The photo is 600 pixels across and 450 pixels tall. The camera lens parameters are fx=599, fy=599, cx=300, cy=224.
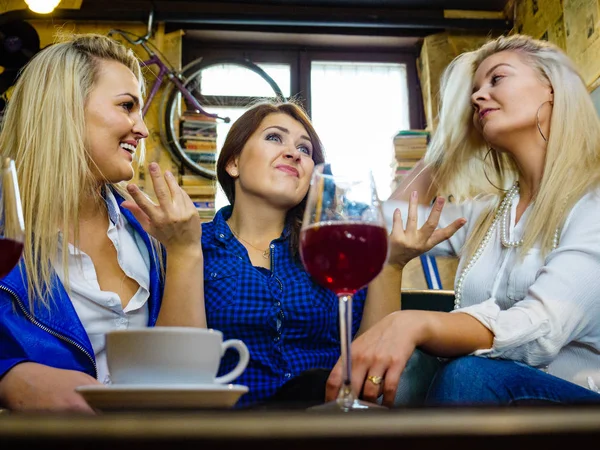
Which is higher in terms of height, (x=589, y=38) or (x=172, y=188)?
(x=589, y=38)

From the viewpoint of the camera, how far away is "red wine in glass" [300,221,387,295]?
0.61m

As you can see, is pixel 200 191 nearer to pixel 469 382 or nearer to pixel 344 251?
pixel 469 382

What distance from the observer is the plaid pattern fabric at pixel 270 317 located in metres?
1.27

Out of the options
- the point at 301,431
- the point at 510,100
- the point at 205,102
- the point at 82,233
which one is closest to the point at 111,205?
the point at 82,233

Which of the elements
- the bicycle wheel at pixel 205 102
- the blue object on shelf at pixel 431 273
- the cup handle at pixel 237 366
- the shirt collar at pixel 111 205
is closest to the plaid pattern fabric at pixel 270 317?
the shirt collar at pixel 111 205

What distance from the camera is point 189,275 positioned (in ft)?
3.73

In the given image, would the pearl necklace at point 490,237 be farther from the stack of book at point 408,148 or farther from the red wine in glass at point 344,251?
the stack of book at point 408,148

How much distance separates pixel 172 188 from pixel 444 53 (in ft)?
12.4

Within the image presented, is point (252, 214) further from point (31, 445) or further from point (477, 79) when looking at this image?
point (31, 445)

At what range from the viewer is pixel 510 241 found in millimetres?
1247

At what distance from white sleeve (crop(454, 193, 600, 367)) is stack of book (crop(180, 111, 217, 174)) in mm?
3278

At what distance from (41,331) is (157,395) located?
637 mm

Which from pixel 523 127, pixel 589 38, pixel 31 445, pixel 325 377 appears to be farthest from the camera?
pixel 589 38

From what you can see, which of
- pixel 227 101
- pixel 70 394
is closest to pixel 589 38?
pixel 227 101
